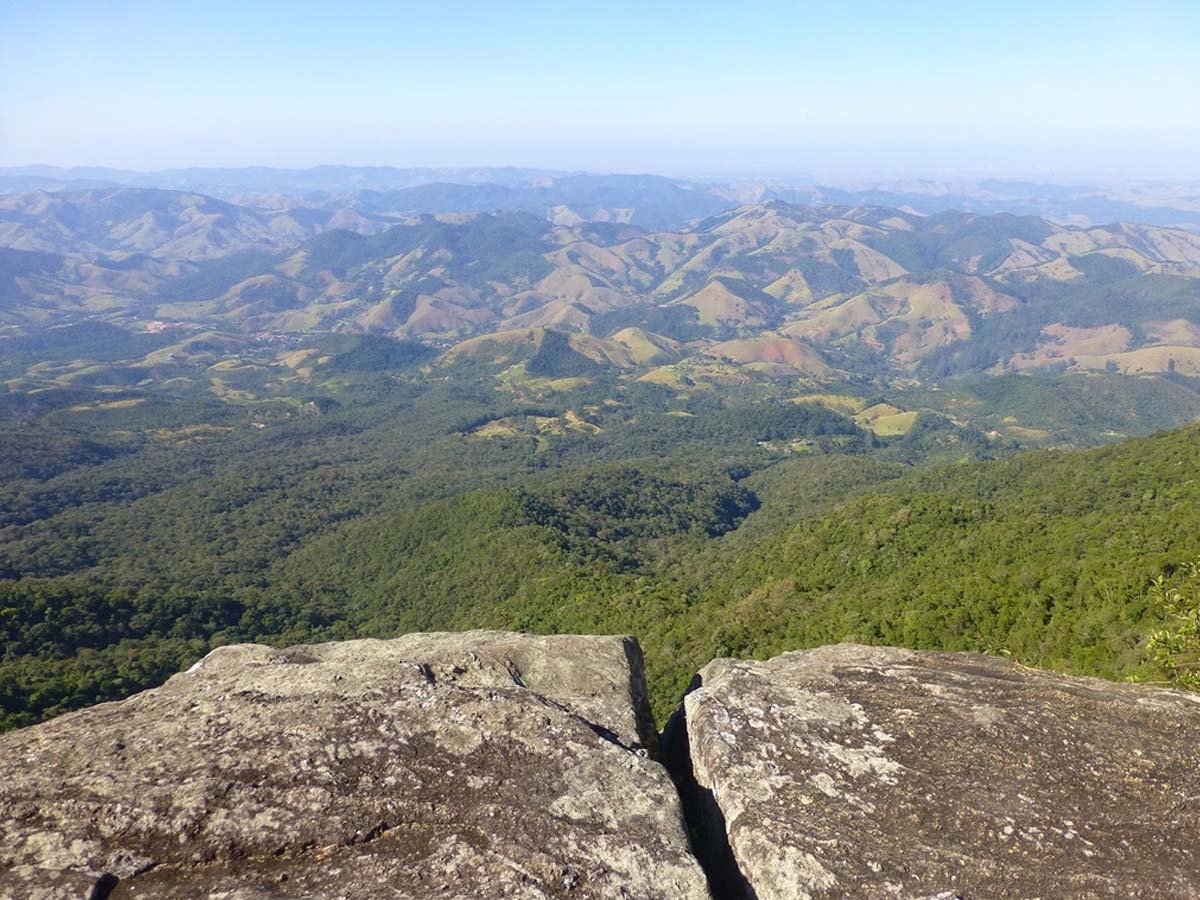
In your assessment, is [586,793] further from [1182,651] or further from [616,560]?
[616,560]

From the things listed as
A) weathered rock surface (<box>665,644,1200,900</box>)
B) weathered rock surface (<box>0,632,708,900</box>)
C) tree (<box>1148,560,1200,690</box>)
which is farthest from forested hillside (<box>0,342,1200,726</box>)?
weathered rock surface (<box>0,632,708,900</box>)

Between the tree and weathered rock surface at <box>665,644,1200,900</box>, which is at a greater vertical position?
weathered rock surface at <box>665,644,1200,900</box>

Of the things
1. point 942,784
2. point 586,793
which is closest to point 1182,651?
point 942,784

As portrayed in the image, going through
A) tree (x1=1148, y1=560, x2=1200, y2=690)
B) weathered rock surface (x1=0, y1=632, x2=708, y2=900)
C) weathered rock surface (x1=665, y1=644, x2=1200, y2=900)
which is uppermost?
weathered rock surface (x1=0, y1=632, x2=708, y2=900)

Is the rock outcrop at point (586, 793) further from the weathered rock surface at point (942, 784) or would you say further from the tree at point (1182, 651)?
the tree at point (1182, 651)

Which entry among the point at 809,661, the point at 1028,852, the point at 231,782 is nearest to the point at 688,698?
the point at 809,661

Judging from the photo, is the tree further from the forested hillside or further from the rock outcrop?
the forested hillside
